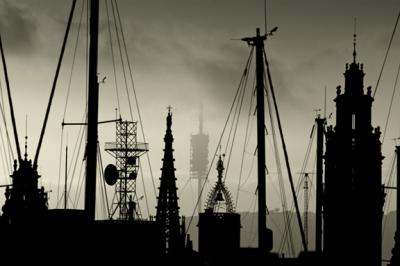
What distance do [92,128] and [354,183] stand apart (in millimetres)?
51102

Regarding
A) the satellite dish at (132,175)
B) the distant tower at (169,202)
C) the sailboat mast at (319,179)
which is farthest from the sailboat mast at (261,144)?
the distant tower at (169,202)

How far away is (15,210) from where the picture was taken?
44.8 metres

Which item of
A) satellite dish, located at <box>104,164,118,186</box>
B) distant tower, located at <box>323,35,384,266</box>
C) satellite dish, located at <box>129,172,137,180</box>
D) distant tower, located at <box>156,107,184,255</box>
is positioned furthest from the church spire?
satellite dish, located at <box>104,164,118,186</box>

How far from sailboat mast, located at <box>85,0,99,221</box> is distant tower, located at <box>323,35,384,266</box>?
157 feet

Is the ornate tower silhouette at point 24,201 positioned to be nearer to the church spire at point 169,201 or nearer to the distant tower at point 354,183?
the distant tower at point 354,183

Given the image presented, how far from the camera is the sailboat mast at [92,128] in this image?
3578cm

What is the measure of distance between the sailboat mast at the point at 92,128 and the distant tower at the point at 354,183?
4775cm

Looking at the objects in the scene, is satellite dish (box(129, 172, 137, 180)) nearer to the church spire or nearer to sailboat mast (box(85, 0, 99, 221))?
the church spire

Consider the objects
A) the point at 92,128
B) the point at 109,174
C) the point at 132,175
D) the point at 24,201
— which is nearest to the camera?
the point at 92,128

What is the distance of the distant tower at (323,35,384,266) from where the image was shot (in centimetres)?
8125

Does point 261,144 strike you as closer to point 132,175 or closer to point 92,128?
point 92,128

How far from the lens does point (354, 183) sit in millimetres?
83250

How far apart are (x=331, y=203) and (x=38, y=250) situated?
4711 centimetres

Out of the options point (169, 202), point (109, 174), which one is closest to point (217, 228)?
point (169, 202)
